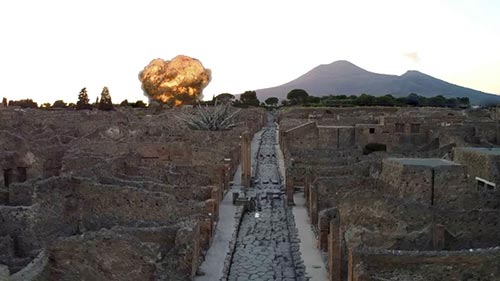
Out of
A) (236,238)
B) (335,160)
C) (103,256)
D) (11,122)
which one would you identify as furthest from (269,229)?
(11,122)

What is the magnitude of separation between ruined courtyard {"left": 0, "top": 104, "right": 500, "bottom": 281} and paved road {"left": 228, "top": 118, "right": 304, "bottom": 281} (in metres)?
0.05

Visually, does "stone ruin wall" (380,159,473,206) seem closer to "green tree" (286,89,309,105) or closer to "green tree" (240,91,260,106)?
"green tree" (286,89,309,105)

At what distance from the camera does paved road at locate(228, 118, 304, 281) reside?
565 inches

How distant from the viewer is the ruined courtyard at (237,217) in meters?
11.1

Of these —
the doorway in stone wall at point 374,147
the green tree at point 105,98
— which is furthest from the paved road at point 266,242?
the green tree at point 105,98

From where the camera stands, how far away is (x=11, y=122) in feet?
137

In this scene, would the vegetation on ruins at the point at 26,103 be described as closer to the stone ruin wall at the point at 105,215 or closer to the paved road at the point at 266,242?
the stone ruin wall at the point at 105,215

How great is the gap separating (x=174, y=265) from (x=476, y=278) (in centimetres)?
552

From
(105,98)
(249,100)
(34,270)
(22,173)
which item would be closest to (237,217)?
(22,173)

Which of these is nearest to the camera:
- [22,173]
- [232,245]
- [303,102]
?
[232,245]

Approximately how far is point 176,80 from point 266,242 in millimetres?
85779

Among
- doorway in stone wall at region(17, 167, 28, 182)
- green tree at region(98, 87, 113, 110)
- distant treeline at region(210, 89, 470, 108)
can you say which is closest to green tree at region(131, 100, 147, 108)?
green tree at region(98, 87, 113, 110)

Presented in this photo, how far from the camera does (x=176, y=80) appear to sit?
331ft

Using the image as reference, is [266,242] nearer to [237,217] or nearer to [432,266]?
[237,217]
